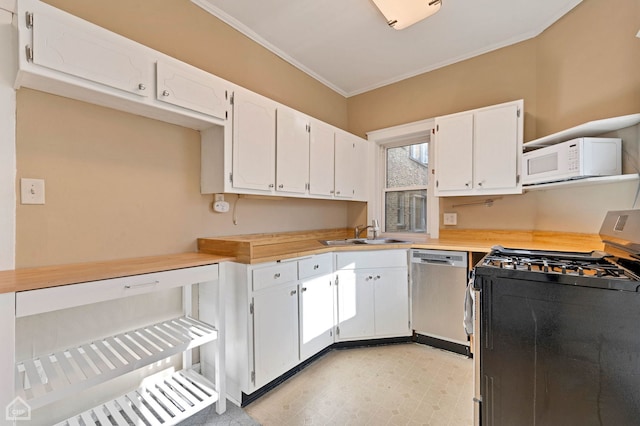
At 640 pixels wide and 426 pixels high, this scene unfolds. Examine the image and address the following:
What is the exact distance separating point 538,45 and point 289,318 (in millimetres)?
3123

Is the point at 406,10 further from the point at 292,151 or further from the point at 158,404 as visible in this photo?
the point at 158,404

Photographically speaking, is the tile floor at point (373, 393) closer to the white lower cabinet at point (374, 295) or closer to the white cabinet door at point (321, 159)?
the white lower cabinet at point (374, 295)

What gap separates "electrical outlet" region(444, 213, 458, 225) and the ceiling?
1.59 m

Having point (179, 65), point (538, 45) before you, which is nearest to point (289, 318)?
point (179, 65)

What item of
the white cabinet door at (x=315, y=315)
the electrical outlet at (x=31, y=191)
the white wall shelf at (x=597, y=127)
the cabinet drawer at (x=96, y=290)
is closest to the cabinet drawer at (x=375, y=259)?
the white cabinet door at (x=315, y=315)

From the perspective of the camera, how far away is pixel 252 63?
2.46 m

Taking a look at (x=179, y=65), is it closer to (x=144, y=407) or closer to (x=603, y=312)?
(x=144, y=407)

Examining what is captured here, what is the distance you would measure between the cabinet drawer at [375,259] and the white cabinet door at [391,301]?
55mm

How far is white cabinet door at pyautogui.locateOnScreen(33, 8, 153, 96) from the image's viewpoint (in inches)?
47.4

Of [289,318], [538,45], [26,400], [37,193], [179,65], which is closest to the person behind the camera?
[26,400]

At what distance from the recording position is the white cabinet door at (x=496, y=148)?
2.32 m

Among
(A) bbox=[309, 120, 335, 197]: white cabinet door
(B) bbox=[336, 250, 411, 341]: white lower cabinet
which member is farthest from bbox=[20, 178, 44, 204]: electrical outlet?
(B) bbox=[336, 250, 411, 341]: white lower cabinet

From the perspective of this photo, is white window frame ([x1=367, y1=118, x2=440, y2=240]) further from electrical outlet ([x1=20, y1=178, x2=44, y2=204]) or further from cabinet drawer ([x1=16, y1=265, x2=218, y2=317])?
electrical outlet ([x1=20, y1=178, x2=44, y2=204])

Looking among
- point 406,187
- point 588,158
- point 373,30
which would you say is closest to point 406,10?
point 373,30
